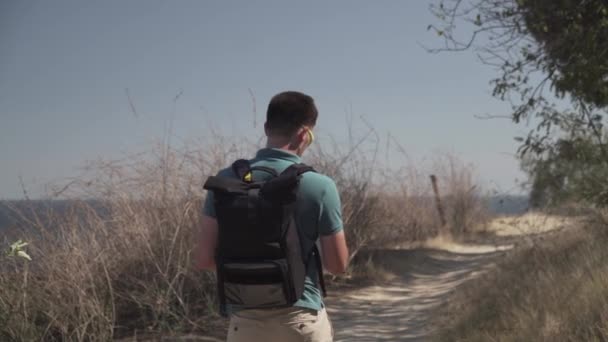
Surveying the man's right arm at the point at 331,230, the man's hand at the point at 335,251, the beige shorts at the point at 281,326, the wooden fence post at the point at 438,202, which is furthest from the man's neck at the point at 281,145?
the wooden fence post at the point at 438,202

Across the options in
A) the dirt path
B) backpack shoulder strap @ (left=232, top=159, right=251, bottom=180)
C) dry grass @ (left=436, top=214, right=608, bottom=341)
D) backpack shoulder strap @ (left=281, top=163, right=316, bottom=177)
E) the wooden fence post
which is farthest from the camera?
the wooden fence post

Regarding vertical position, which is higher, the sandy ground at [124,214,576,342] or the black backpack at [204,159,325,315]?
the black backpack at [204,159,325,315]

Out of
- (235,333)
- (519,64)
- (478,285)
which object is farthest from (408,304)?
(235,333)

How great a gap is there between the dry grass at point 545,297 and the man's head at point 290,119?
2363 mm

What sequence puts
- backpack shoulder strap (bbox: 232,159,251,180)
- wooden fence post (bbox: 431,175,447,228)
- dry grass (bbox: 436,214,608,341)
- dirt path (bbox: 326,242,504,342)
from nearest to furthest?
backpack shoulder strap (bbox: 232,159,251,180) < dry grass (bbox: 436,214,608,341) < dirt path (bbox: 326,242,504,342) < wooden fence post (bbox: 431,175,447,228)

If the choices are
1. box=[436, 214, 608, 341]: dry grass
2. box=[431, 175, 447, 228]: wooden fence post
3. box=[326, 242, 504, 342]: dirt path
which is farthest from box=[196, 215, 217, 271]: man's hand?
box=[431, 175, 447, 228]: wooden fence post

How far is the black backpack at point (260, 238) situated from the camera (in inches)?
89.0

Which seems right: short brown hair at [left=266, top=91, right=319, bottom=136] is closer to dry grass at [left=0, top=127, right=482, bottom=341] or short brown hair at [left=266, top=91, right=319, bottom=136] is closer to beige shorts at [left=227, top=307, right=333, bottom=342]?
beige shorts at [left=227, top=307, right=333, bottom=342]

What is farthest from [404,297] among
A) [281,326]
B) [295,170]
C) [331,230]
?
[295,170]

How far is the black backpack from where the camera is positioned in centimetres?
226

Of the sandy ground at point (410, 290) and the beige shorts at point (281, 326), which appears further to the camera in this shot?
the sandy ground at point (410, 290)

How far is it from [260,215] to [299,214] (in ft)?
0.48

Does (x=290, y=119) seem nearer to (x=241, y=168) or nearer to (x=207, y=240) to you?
(x=241, y=168)

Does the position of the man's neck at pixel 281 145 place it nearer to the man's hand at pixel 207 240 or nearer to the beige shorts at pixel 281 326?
the man's hand at pixel 207 240
